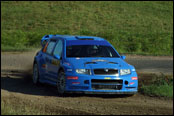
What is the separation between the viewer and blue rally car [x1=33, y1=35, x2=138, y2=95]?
442 inches

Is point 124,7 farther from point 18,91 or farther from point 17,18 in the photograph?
point 18,91

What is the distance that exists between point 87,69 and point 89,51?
1.34 meters

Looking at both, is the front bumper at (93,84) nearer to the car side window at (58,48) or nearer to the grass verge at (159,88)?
the grass verge at (159,88)

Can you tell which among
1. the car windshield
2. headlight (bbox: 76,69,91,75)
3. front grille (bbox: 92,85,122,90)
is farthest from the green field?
front grille (bbox: 92,85,122,90)

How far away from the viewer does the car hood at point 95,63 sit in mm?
11341

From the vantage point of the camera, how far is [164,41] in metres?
30.9

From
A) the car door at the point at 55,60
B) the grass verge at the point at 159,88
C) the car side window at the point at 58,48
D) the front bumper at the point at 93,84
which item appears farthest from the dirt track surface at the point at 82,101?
the car side window at the point at 58,48

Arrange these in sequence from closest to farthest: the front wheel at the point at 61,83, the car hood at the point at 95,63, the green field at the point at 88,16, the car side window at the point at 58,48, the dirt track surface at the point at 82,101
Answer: the dirt track surface at the point at 82,101 → the car hood at the point at 95,63 → the front wheel at the point at 61,83 → the car side window at the point at 58,48 → the green field at the point at 88,16

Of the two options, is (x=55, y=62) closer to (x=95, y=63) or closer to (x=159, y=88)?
(x=95, y=63)

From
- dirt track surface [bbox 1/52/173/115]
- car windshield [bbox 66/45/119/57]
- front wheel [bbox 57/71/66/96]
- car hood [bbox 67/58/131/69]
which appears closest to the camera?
dirt track surface [bbox 1/52/173/115]

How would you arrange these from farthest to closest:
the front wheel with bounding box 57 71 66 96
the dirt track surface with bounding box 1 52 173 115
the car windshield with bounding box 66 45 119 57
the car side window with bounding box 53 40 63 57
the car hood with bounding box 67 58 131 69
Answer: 1. the car side window with bounding box 53 40 63 57
2. the car windshield with bounding box 66 45 119 57
3. the front wheel with bounding box 57 71 66 96
4. the car hood with bounding box 67 58 131 69
5. the dirt track surface with bounding box 1 52 173 115

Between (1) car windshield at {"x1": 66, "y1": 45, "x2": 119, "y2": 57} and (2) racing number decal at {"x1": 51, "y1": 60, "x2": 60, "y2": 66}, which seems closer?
A: (2) racing number decal at {"x1": 51, "y1": 60, "x2": 60, "y2": 66}

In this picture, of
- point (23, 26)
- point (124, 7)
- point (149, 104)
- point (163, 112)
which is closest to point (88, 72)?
point (149, 104)

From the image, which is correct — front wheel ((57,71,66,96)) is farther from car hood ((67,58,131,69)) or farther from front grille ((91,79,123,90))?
front grille ((91,79,123,90))
